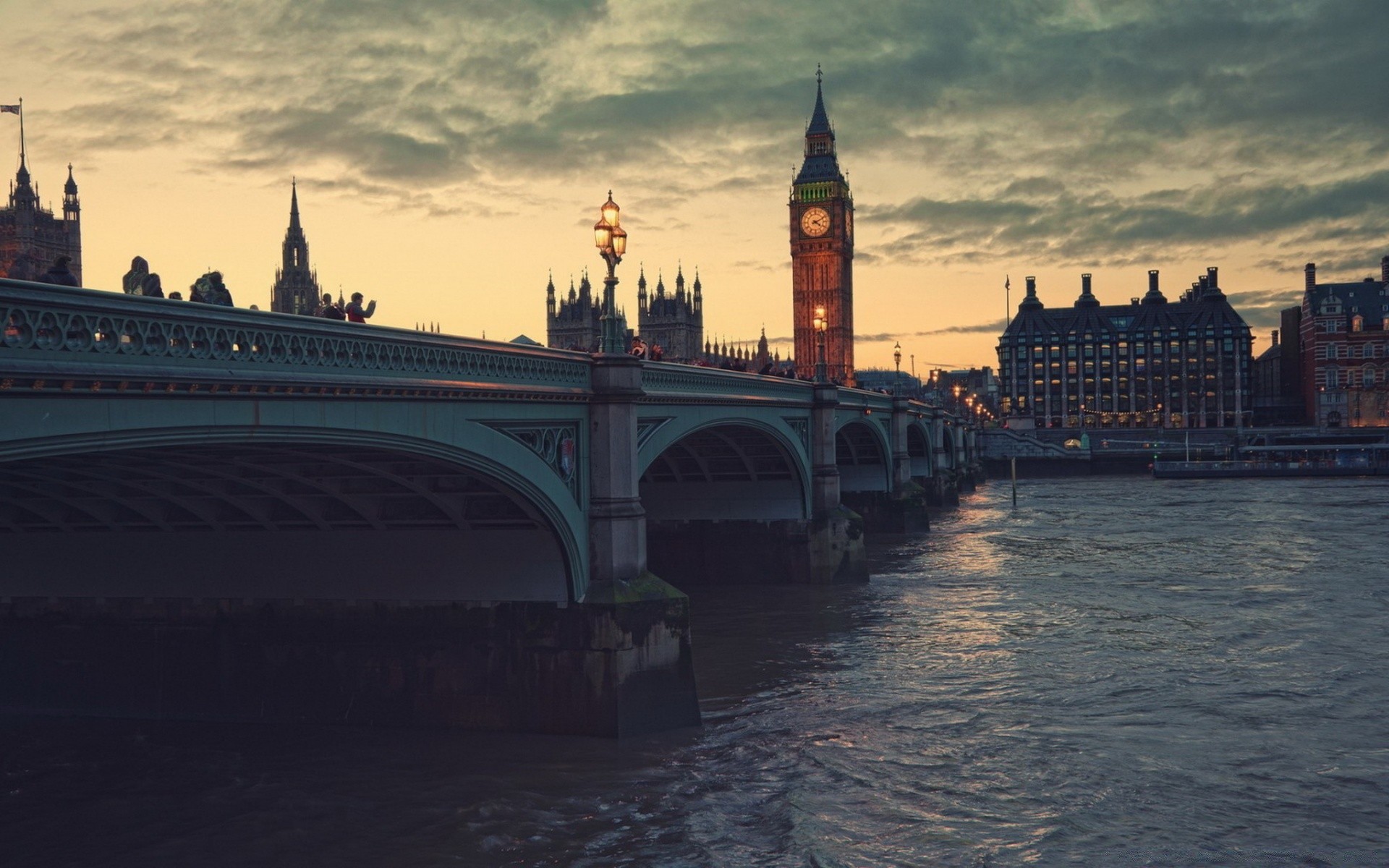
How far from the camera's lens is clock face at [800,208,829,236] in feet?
602

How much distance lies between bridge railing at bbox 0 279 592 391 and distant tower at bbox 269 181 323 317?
10376cm

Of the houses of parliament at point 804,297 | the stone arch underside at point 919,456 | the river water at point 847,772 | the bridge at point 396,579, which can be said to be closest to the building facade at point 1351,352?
the houses of parliament at point 804,297

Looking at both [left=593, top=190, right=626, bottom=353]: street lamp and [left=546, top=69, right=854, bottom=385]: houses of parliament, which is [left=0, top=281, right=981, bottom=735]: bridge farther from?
[left=546, top=69, right=854, bottom=385]: houses of parliament

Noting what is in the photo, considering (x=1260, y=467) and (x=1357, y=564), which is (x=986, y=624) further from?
(x=1260, y=467)

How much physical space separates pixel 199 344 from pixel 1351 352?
6092 inches

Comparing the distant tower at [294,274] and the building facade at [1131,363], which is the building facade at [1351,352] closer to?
the building facade at [1131,363]

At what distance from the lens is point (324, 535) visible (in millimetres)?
21969

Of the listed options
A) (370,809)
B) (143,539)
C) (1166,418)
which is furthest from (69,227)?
(1166,418)

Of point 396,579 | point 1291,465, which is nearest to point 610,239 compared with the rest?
point 396,579

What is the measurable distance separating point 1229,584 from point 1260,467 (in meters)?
80.8

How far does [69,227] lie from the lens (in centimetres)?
9762

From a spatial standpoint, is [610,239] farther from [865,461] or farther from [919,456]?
[919,456]

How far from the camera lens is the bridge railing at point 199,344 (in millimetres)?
10539

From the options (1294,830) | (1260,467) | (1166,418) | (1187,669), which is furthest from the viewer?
(1166,418)
